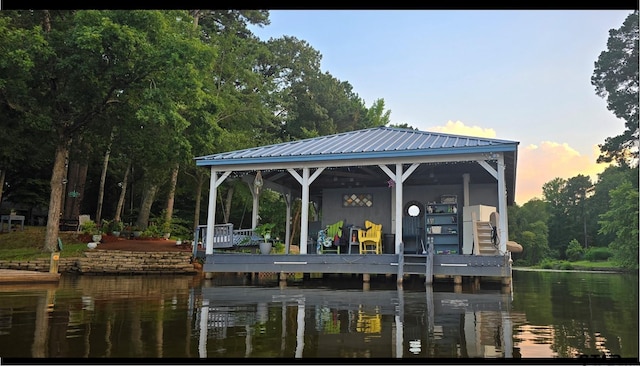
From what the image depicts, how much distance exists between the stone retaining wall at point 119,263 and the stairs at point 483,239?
33.6 ft

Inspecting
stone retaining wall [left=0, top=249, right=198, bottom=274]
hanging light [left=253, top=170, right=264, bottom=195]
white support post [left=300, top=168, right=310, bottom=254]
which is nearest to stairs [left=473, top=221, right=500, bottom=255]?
white support post [left=300, top=168, right=310, bottom=254]

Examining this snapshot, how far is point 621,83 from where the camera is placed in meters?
33.6

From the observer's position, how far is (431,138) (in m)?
14.4

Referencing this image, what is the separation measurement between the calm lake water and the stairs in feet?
13.2

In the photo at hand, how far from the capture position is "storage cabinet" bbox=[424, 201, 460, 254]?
1352 cm

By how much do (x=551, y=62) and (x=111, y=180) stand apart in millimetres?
26094

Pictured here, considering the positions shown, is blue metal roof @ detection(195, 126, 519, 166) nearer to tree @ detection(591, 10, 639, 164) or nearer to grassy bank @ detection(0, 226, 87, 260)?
grassy bank @ detection(0, 226, 87, 260)

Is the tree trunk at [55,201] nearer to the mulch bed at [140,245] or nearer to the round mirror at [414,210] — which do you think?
the mulch bed at [140,245]

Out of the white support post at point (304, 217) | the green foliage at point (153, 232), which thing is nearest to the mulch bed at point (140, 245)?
the green foliage at point (153, 232)

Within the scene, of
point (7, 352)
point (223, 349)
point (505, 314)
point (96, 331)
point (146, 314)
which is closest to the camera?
point (7, 352)

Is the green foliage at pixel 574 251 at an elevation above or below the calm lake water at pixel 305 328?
above

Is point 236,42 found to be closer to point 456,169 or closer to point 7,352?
point 456,169

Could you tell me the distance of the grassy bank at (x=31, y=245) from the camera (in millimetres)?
16062

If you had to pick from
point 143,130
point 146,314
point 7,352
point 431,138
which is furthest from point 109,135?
point 7,352
